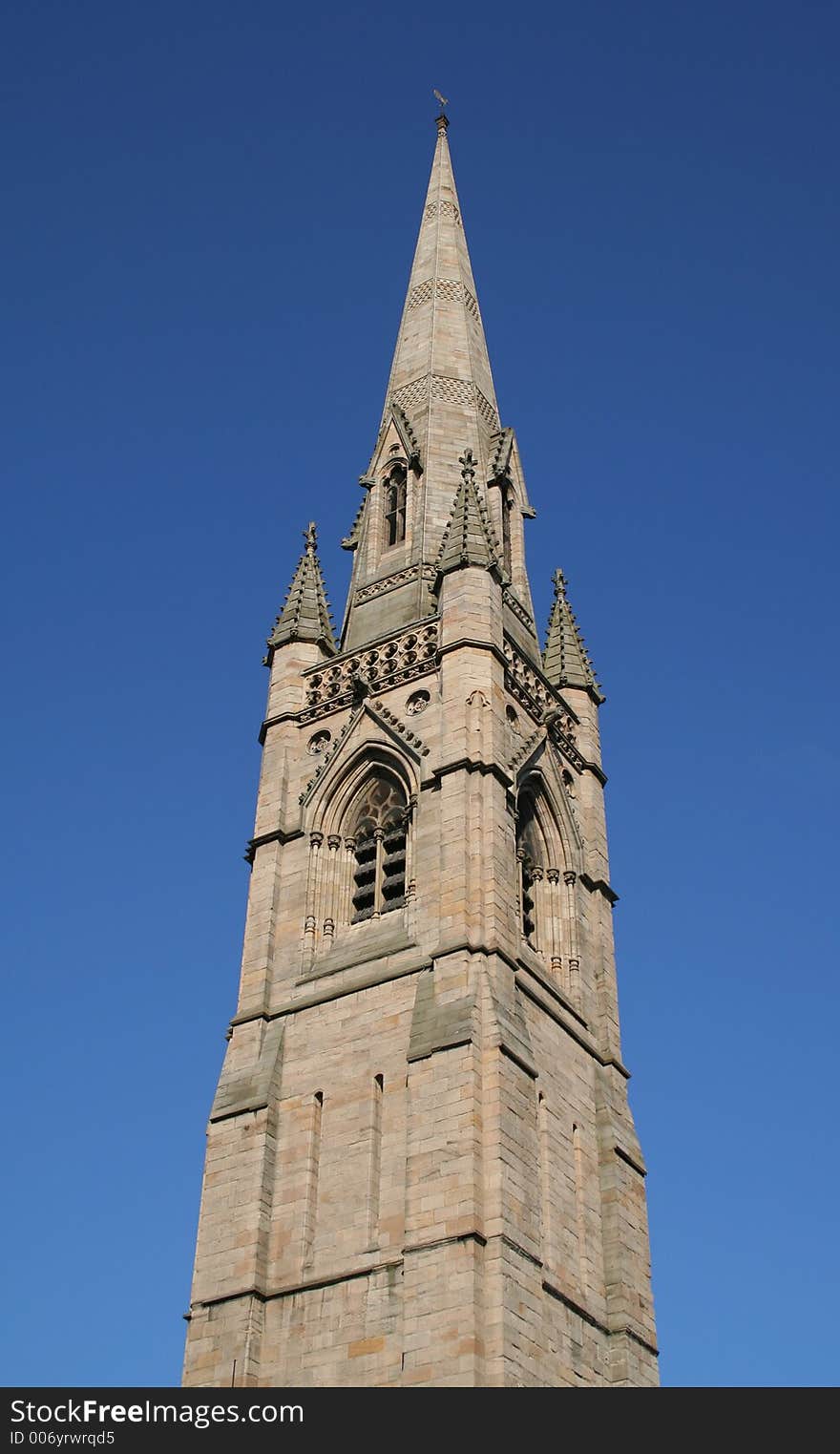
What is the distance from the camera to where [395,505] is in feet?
136

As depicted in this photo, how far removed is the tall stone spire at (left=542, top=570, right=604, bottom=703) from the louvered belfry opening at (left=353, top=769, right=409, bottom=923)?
5.97 m

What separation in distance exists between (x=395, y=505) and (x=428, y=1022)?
16516 millimetres

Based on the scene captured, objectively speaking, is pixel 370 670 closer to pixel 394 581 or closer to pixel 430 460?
pixel 394 581

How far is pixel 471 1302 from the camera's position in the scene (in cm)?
2425

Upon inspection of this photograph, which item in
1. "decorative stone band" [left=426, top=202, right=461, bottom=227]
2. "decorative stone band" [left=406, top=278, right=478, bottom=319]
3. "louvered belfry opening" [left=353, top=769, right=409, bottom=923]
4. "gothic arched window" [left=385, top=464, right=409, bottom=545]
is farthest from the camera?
"decorative stone band" [left=426, top=202, right=461, bottom=227]

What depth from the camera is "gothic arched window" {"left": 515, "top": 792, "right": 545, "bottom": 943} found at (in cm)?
3309

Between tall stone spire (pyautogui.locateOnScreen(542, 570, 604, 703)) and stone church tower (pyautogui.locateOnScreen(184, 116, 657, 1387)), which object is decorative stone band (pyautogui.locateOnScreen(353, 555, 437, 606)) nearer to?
stone church tower (pyautogui.locateOnScreen(184, 116, 657, 1387))

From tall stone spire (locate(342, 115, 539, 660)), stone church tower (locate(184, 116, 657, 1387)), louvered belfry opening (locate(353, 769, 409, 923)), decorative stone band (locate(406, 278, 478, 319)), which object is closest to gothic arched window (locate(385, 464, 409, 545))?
tall stone spire (locate(342, 115, 539, 660))

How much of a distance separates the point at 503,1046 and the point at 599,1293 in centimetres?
494

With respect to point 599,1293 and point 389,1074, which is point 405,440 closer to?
point 389,1074

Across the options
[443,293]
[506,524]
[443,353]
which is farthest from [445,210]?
[506,524]

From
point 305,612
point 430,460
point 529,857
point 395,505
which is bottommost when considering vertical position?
point 529,857
